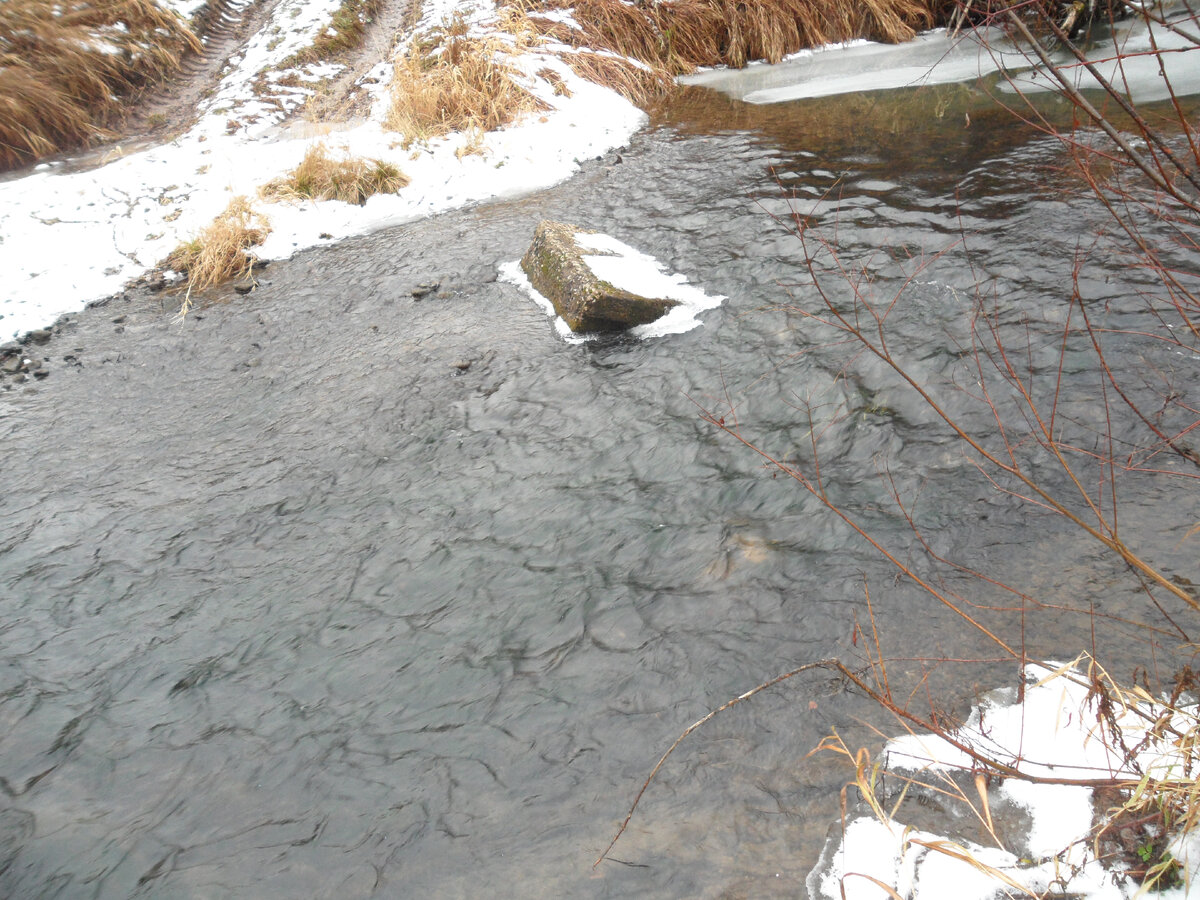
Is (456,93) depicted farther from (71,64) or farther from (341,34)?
(71,64)

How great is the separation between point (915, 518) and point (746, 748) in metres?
1.53

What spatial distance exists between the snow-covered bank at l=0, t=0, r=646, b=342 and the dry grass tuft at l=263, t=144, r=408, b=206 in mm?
169

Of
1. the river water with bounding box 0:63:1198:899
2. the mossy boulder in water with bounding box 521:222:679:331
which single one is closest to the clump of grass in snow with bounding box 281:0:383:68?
the river water with bounding box 0:63:1198:899

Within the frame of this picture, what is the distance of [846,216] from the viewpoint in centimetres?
651

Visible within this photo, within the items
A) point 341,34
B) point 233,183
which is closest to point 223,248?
point 233,183

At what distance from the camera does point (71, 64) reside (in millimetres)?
10539

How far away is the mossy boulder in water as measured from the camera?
5.54 meters

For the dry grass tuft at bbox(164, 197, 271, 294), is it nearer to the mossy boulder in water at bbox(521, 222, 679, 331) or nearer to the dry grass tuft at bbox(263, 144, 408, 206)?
the dry grass tuft at bbox(263, 144, 408, 206)

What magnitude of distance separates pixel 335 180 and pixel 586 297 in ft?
16.2

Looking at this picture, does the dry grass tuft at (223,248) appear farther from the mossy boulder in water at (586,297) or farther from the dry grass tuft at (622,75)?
the dry grass tuft at (622,75)

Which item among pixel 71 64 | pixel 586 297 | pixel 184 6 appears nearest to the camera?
pixel 586 297

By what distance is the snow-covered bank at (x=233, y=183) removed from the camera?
788 centimetres

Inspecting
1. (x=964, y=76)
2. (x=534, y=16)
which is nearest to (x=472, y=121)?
(x=534, y=16)

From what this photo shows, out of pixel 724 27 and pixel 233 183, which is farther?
pixel 724 27
